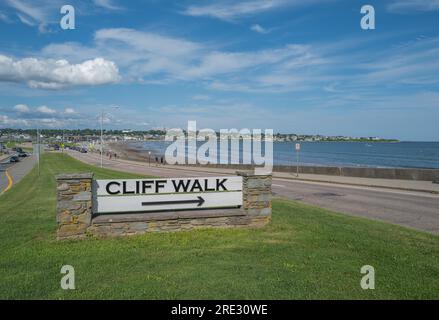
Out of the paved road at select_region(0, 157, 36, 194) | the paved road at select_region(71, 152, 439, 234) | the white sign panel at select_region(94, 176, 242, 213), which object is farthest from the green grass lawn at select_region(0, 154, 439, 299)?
the paved road at select_region(0, 157, 36, 194)

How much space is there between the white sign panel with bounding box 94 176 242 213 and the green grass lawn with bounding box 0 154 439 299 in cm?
85

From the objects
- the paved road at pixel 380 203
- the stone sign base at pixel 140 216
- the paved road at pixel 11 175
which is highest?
the stone sign base at pixel 140 216

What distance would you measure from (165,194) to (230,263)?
3426 millimetres

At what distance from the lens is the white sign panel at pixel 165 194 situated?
31.1 ft

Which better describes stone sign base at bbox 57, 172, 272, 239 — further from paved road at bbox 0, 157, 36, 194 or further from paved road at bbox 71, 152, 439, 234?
paved road at bbox 0, 157, 36, 194

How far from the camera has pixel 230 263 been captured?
7.07 meters

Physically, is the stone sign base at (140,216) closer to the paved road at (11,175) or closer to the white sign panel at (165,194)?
the white sign panel at (165,194)

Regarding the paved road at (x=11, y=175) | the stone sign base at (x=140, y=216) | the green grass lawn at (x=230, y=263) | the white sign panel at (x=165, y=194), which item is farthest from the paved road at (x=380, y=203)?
the paved road at (x=11, y=175)

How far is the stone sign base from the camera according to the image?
29.1ft

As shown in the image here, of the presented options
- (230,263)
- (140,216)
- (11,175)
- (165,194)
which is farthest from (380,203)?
(11,175)

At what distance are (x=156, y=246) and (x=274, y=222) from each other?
3661 mm

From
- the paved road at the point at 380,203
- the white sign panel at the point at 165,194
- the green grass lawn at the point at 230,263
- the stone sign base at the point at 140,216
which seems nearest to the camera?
the green grass lawn at the point at 230,263

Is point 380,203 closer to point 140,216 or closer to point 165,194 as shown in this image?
point 165,194

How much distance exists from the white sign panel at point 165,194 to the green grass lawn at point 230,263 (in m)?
0.85
